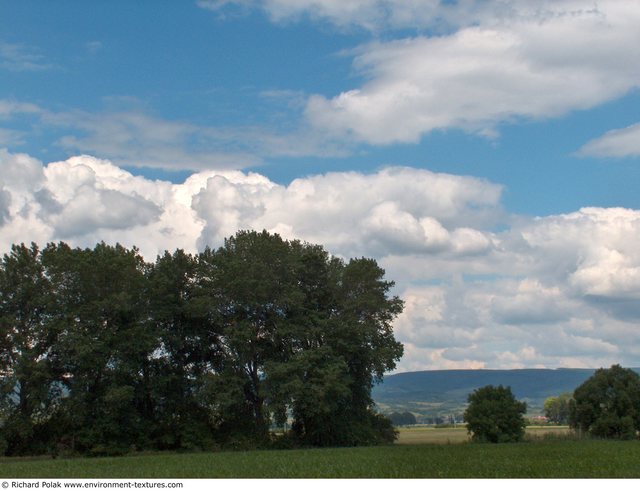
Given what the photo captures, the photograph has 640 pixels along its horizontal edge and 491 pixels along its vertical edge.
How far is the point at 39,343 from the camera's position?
59.2 metres

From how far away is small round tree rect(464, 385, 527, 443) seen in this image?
7100 cm

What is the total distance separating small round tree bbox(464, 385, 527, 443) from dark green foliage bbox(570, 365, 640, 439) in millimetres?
10821

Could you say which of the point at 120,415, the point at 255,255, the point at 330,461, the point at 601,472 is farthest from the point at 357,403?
the point at 601,472

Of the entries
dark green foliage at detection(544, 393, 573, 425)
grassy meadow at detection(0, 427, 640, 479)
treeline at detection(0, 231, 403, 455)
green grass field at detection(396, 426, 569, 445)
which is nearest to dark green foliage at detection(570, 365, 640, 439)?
green grass field at detection(396, 426, 569, 445)

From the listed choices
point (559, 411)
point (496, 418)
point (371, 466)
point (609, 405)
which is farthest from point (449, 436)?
point (559, 411)

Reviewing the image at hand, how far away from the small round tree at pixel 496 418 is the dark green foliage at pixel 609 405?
1082 centimetres

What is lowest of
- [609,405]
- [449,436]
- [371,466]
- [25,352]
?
[449,436]

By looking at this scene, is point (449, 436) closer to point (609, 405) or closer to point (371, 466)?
point (609, 405)

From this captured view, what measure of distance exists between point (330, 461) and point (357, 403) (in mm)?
26340

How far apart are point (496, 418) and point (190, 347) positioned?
29.4 m

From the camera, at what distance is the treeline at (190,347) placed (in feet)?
190

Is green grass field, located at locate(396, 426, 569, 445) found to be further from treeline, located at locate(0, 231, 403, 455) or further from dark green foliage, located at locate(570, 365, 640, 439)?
treeline, located at locate(0, 231, 403, 455)

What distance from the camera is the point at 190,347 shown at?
65.3 meters
